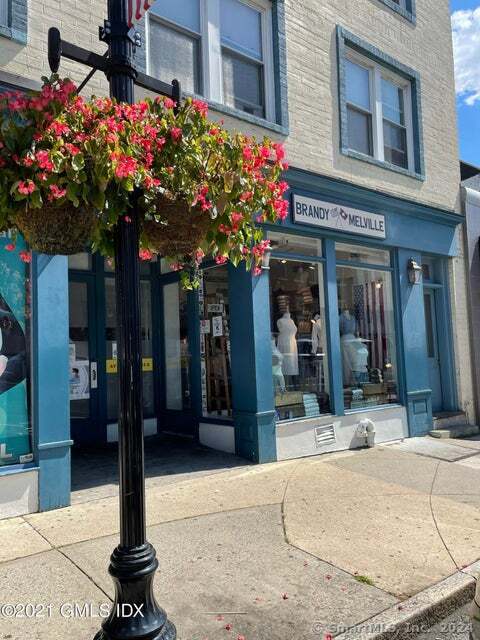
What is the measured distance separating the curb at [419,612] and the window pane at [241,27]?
7189 millimetres

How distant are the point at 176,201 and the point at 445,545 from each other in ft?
12.3

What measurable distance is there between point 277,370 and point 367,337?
2.32 metres

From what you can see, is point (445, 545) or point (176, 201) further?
point (445, 545)

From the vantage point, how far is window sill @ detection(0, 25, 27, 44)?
17.4 feet

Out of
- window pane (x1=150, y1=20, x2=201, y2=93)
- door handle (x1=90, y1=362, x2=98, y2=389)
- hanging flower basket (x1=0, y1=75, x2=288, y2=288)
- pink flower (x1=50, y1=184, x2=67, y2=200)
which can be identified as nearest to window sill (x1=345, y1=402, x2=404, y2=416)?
door handle (x1=90, y1=362, x2=98, y2=389)

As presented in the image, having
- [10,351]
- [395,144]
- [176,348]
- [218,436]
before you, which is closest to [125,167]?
[10,351]

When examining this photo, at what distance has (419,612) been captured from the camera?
11.2 feet

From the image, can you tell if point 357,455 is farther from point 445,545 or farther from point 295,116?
point 295,116

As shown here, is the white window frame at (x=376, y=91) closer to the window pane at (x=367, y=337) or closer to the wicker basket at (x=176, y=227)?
the window pane at (x=367, y=337)

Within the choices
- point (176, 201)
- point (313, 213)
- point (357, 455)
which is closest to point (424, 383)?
point (357, 455)

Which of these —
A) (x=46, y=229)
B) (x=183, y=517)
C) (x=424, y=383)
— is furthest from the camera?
(x=424, y=383)

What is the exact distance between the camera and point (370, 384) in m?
9.04

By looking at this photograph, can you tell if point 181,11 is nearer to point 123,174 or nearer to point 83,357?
point 83,357

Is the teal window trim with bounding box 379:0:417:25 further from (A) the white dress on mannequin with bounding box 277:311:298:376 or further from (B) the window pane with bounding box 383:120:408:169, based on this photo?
(A) the white dress on mannequin with bounding box 277:311:298:376
